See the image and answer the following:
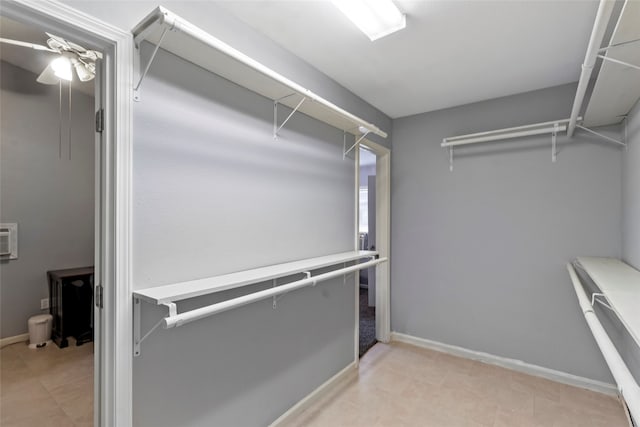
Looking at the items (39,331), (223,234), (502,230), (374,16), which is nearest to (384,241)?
(502,230)

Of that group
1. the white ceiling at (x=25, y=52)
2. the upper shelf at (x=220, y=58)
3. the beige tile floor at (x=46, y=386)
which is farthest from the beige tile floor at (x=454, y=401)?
the white ceiling at (x=25, y=52)

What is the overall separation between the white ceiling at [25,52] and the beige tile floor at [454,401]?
12.6 ft

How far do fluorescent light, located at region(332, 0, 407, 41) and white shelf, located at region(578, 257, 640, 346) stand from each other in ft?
5.49

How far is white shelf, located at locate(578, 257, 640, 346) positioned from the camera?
102 cm

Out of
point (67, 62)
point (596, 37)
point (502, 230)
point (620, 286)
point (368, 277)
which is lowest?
point (368, 277)

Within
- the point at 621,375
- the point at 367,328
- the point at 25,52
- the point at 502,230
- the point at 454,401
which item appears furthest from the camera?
the point at 367,328

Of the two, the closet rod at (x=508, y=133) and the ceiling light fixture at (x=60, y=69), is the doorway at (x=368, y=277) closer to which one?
the closet rod at (x=508, y=133)

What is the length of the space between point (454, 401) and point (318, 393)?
3.33 feet

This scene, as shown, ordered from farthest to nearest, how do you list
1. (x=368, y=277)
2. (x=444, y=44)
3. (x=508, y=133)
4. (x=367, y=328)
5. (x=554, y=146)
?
1. (x=368, y=277)
2. (x=367, y=328)
3. (x=508, y=133)
4. (x=554, y=146)
5. (x=444, y=44)

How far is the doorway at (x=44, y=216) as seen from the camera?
2.83m

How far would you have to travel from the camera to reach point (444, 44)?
6.25 ft

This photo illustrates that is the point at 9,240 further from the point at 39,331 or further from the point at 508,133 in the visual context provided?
the point at 508,133

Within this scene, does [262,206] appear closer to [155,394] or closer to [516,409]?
[155,394]

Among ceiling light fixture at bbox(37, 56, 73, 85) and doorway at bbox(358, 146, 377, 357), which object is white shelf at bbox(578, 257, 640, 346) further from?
ceiling light fixture at bbox(37, 56, 73, 85)
